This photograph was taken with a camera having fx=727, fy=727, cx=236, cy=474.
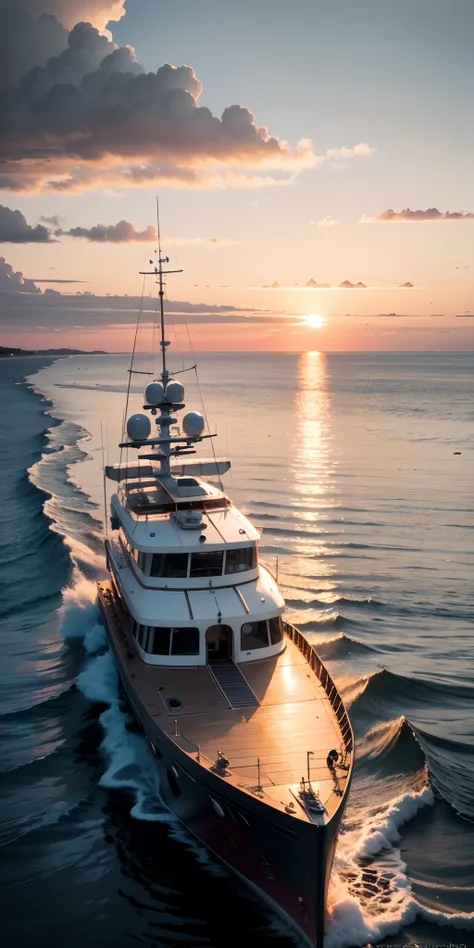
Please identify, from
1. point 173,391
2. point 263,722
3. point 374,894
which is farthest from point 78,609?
point 374,894

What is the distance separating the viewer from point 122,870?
1761 centimetres

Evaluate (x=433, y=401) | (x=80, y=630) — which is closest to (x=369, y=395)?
(x=433, y=401)

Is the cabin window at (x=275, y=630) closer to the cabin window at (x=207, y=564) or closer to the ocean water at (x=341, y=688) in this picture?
the cabin window at (x=207, y=564)

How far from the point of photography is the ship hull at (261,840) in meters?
14.5

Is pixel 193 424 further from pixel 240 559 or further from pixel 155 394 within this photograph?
pixel 240 559

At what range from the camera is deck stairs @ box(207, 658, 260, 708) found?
1944 cm

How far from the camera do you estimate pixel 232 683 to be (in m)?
20.3

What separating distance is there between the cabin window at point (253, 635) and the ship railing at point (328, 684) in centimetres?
144

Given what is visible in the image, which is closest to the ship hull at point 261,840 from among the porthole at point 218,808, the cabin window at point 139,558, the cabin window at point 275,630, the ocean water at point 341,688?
the porthole at point 218,808

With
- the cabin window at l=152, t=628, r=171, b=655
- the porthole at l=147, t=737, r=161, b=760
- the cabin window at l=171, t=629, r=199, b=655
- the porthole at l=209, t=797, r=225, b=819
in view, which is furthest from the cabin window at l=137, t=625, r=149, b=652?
the porthole at l=209, t=797, r=225, b=819

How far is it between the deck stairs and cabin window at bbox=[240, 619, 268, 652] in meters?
0.68

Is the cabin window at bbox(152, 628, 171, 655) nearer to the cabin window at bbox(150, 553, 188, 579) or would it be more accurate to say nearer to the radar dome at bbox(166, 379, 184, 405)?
the cabin window at bbox(150, 553, 188, 579)

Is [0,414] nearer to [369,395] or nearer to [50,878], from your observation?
[369,395]

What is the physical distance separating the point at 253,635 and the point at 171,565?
334cm
